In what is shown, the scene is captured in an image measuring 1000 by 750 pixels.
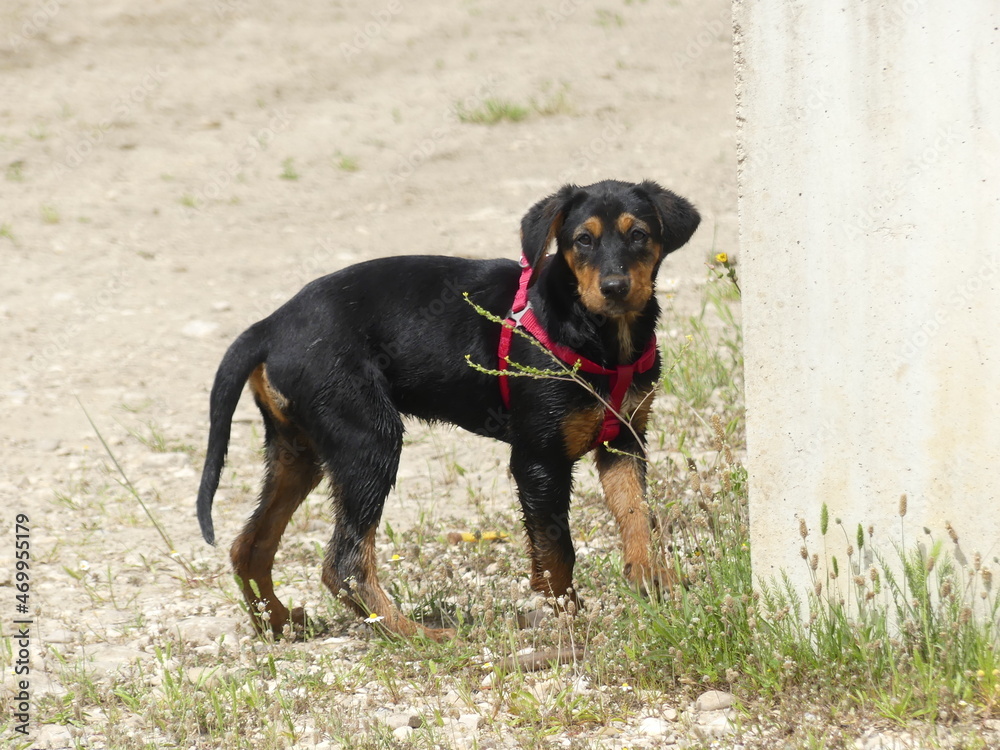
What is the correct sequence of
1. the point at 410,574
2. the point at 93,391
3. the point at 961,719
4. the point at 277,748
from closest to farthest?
the point at 961,719, the point at 277,748, the point at 410,574, the point at 93,391

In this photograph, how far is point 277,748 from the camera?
2.86 meters

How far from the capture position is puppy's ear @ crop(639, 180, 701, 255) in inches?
150

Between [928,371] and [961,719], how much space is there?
835mm

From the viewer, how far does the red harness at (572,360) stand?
143 inches

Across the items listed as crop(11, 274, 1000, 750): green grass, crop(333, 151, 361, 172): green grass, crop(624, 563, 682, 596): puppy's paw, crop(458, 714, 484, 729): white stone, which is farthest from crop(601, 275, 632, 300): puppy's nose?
crop(333, 151, 361, 172): green grass

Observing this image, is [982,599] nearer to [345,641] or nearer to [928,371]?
[928,371]

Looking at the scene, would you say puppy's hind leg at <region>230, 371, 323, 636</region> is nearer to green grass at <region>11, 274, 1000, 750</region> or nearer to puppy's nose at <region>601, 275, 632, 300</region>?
green grass at <region>11, 274, 1000, 750</region>

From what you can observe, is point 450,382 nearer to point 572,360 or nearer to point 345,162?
point 572,360

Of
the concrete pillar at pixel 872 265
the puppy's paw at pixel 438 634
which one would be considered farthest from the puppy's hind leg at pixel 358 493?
the concrete pillar at pixel 872 265

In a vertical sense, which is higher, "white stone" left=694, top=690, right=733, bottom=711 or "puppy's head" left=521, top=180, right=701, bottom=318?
"puppy's head" left=521, top=180, right=701, bottom=318

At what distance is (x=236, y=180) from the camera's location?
9945 mm

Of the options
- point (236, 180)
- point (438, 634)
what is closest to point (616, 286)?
point (438, 634)

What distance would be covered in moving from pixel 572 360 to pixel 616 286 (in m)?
0.32

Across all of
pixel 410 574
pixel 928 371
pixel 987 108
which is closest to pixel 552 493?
pixel 410 574
